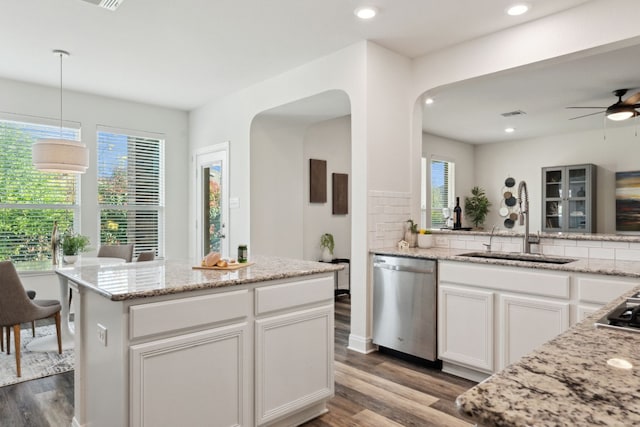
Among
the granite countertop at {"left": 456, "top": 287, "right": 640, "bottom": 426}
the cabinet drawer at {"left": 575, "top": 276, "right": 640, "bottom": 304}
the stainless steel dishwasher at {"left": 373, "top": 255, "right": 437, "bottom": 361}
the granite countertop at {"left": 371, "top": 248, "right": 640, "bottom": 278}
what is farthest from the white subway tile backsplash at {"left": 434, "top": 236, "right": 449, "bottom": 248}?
the granite countertop at {"left": 456, "top": 287, "right": 640, "bottom": 426}

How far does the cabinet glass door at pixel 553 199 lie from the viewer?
282 inches

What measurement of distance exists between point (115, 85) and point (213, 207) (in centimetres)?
194

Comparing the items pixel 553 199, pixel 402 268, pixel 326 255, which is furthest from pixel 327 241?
pixel 553 199

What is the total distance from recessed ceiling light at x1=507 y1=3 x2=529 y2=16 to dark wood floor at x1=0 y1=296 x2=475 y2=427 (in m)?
2.79

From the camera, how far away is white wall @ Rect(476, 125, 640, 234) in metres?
6.84

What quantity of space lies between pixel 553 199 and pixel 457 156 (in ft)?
6.37

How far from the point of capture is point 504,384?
75 centimetres

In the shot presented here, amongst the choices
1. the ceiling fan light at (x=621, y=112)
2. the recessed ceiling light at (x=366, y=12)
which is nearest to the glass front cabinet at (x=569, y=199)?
→ the ceiling fan light at (x=621, y=112)

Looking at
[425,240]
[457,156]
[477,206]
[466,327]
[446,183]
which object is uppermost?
[457,156]

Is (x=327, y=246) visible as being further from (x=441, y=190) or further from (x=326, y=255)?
(x=441, y=190)

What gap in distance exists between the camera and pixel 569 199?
A: 7.02m

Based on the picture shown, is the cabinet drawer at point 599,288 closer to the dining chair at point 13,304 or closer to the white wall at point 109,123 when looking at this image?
the dining chair at point 13,304

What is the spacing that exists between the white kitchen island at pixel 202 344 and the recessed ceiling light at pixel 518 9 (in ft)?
7.80

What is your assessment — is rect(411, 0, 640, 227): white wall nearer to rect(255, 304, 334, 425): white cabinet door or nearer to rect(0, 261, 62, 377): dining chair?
rect(255, 304, 334, 425): white cabinet door
